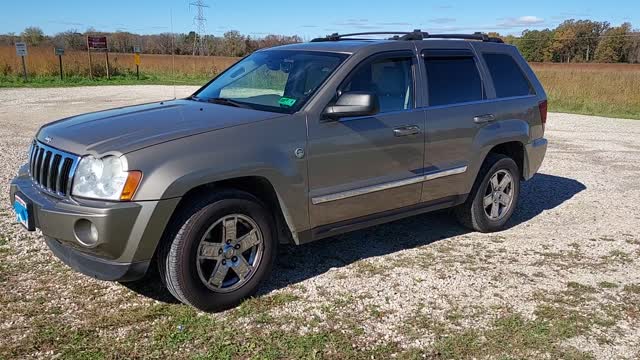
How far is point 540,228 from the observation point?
576cm

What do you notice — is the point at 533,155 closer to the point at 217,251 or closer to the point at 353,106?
the point at 353,106

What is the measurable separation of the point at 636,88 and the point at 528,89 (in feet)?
60.3

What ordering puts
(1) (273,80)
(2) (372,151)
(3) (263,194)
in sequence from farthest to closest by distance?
(1) (273,80) → (2) (372,151) → (3) (263,194)

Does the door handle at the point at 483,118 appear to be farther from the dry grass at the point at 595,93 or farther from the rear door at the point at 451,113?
the dry grass at the point at 595,93

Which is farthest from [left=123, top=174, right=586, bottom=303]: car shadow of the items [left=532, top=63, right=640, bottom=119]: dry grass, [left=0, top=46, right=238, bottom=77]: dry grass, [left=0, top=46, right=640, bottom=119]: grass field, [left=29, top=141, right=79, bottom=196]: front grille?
[left=0, top=46, right=238, bottom=77]: dry grass

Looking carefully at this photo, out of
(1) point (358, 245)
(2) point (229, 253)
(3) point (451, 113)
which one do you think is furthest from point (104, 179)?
(3) point (451, 113)

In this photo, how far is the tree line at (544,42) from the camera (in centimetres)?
4856

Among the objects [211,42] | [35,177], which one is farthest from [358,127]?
[211,42]

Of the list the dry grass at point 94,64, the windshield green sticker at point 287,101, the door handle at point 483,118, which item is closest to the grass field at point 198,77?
the dry grass at point 94,64

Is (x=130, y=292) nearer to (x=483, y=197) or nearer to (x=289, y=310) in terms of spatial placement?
(x=289, y=310)

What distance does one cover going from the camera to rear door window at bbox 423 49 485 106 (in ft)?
15.7

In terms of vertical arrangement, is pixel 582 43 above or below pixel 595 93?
above

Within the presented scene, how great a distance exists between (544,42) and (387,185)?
6111cm

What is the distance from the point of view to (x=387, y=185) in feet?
14.5
